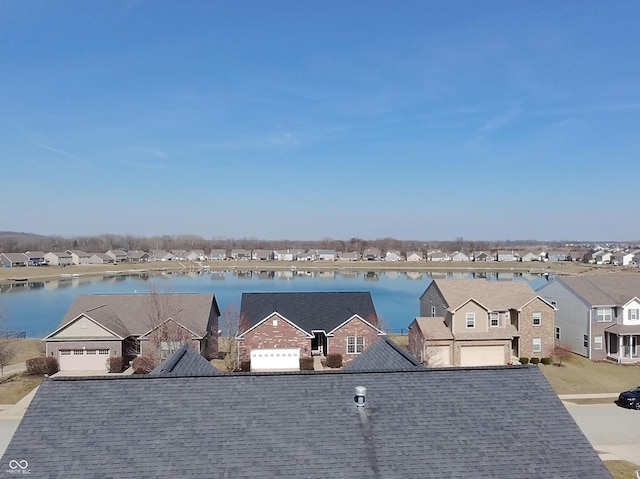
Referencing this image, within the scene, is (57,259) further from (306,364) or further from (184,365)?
(184,365)

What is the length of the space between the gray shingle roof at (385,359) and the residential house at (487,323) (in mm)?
12393

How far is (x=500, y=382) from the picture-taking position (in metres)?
10.8

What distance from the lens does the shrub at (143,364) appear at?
27.4 metres

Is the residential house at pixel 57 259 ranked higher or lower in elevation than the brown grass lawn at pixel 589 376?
higher

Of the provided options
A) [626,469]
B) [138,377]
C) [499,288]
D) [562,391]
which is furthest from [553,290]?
[138,377]

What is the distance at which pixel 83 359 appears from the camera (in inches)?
1145

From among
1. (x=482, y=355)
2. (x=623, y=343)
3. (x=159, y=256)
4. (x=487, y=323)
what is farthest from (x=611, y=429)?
(x=159, y=256)

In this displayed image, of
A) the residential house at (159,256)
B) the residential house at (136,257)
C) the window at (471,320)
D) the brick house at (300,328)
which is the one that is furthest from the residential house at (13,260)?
the window at (471,320)

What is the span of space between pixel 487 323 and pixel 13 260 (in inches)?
5913

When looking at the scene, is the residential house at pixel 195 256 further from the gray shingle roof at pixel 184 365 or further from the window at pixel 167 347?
the gray shingle roof at pixel 184 365

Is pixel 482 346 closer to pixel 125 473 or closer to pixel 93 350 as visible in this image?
pixel 93 350

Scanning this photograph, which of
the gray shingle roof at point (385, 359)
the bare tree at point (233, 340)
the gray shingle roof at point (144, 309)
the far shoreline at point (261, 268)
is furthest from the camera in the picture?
the far shoreline at point (261, 268)

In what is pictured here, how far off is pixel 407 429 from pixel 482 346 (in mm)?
22835

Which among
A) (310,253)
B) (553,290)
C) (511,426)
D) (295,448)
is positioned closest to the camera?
(295,448)
